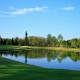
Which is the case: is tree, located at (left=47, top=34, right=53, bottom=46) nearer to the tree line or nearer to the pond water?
the tree line

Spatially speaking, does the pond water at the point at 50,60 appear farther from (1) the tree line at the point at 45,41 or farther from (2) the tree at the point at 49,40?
(2) the tree at the point at 49,40

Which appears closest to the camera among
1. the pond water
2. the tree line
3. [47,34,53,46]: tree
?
the pond water

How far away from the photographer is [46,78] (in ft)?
33.4

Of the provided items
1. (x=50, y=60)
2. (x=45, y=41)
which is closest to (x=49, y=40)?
(x=45, y=41)

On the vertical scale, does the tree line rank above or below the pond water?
above

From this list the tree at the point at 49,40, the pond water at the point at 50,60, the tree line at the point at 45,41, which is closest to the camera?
the pond water at the point at 50,60

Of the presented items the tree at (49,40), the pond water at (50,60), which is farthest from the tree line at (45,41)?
the pond water at (50,60)

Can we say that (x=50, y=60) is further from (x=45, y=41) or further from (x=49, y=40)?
(x=45, y=41)

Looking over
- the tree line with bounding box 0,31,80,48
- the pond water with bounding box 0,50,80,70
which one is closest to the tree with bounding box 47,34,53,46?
the tree line with bounding box 0,31,80,48

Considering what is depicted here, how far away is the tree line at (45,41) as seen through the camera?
110 metres

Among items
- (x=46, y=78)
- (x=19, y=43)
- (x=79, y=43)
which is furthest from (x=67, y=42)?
(x=46, y=78)

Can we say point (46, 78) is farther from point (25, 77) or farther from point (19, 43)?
point (19, 43)

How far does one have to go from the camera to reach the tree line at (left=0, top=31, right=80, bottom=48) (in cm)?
11014

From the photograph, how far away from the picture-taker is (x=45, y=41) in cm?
14775
